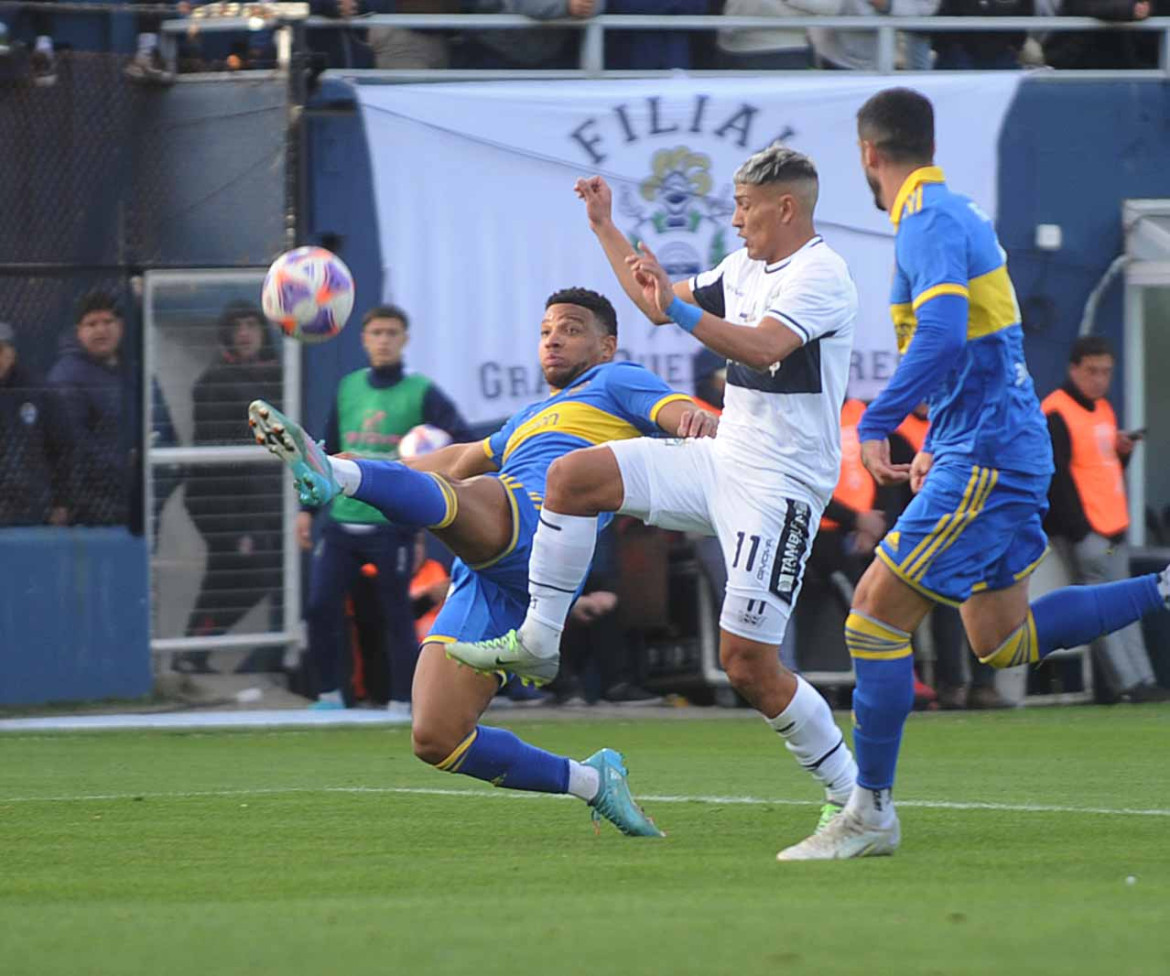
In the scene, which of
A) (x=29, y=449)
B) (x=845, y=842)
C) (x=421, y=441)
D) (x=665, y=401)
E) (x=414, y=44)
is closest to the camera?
(x=845, y=842)

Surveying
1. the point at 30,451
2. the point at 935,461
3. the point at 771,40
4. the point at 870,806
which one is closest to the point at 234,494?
the point at 30,451

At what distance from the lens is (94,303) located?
1321 centimetres

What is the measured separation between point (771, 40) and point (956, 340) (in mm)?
8490

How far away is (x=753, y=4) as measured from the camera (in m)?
14.5

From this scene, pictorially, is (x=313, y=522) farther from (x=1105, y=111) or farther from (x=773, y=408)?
(x=773, y=408)

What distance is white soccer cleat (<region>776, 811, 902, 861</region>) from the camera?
254 inches

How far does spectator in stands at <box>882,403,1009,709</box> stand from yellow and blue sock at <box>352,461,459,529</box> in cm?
628

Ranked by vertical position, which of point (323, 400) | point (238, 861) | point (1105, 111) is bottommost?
point (238, 861)

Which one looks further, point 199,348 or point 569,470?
point 199,348

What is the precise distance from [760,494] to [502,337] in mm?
7059

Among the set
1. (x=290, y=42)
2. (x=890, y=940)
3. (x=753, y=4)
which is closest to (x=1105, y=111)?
(x=753, y=4)

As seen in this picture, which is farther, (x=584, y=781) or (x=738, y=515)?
(x=584, y=781)

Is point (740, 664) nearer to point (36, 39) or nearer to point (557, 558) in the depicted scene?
point (557, 558)

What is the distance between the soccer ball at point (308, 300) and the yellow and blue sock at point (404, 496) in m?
0.98
